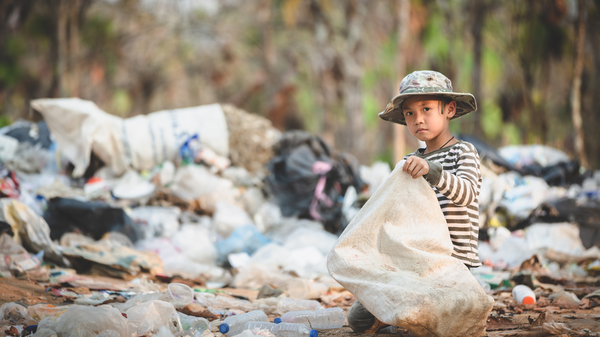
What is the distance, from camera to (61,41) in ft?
26.5

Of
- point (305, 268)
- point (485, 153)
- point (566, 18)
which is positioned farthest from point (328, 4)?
point (305, 268)

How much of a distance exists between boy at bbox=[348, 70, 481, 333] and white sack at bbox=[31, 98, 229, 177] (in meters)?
3.40

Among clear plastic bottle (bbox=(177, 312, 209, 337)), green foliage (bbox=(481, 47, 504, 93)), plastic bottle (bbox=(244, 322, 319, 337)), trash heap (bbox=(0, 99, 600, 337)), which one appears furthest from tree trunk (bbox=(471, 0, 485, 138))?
clear plastic bottle (bbox=(177, 312, 209, 337))

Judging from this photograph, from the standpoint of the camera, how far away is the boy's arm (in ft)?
5.87

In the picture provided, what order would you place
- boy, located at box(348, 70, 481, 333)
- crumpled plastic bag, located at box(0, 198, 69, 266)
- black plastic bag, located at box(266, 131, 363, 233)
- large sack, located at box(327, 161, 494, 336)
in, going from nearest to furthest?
large sack, located at box(327, 161, 494, 336), boy, located at box(348, 70, 481, 333), crumpled plastic bag, located at box(0, 198, 69, 266), black plastic bag, located at box(266, 131, 363, 233)

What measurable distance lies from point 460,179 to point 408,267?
0.37m

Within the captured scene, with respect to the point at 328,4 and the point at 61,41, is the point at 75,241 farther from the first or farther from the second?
the point at 328,4

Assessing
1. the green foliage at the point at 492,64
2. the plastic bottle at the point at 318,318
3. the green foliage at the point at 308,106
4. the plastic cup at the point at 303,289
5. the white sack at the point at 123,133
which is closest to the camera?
the plastic bottle at the point at 318,318

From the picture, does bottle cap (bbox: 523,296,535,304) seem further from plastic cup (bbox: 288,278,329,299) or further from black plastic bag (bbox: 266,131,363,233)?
black plastic bag (bbox: 266,131,363,233)

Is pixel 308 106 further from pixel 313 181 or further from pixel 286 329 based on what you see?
pixel 286 329

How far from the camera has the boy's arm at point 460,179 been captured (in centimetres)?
179

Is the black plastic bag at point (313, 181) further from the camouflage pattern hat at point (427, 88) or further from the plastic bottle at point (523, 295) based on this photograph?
the camouflage pattern hat at point (427, 88)

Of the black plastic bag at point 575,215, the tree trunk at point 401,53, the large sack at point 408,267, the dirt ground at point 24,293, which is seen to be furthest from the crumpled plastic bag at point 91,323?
the tree trunk at point 401,53

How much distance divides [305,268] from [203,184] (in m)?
1.68
